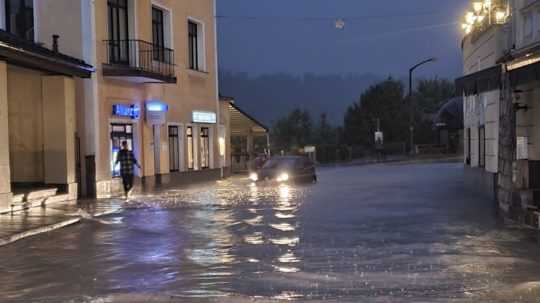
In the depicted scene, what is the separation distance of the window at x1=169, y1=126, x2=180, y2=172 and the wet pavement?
1085 centimetres

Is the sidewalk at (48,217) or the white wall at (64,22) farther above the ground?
the white wall at (64,22)

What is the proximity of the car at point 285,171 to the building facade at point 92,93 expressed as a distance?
361cm

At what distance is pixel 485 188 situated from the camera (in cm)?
2178

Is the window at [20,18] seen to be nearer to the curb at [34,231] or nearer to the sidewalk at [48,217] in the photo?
the sidewalk at [48,217]

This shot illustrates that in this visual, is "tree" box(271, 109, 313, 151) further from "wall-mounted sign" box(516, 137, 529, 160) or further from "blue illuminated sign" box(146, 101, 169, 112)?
"wall-mounted sign" box(516, 137, 529, 160)

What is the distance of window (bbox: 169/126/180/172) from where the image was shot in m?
28.3

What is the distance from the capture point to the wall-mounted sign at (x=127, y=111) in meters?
23.2

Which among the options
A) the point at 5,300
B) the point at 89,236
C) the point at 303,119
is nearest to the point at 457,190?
the point at 89,236

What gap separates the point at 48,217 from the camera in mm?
15453

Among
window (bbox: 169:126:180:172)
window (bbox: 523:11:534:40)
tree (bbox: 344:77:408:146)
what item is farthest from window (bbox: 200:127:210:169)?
tree (bbox: 344:77:408:146)

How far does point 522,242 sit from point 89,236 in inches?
306

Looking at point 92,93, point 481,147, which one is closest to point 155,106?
point 92,93

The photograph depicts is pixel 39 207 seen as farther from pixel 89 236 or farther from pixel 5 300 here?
pixel 5 300

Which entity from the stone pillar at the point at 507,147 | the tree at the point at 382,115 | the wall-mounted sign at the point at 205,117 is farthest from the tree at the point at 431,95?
the stone pillar at the point at 507,147
